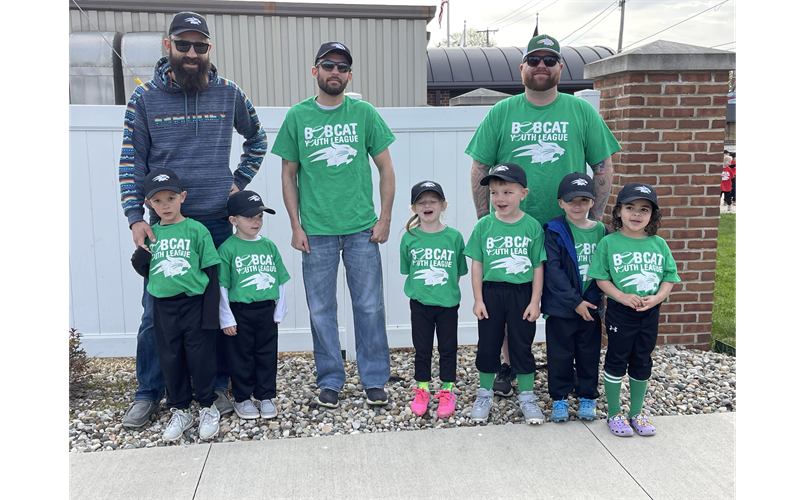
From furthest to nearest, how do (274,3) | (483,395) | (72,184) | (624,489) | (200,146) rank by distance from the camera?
(274,3), (72,184), (483,395), (200,146), (624,489)

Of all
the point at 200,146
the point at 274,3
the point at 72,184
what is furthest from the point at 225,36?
the point at 200,146

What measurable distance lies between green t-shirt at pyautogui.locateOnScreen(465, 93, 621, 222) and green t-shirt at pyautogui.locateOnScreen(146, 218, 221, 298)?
1.75m

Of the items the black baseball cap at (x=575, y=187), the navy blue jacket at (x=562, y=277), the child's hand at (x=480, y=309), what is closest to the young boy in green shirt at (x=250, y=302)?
the child's hand at (x=480, y=309)

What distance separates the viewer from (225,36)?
10219mm

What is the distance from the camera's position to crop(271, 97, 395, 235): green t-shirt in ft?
10.7

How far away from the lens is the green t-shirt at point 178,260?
2.95 metres

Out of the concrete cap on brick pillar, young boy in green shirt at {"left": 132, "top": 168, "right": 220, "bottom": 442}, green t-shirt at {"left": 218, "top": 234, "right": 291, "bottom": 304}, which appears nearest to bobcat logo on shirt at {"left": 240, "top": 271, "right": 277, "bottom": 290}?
green t-shirt at {"left": 218, "top": 234, "right": 291, "bottom": 304}

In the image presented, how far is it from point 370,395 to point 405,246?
0.94m

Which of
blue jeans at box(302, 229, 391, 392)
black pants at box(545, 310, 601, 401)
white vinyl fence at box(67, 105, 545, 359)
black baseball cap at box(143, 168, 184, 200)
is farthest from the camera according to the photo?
white vinyl fence at box(67, 105, 545, 359)

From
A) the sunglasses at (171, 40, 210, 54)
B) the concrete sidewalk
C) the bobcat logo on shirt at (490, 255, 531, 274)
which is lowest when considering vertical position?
the concrete sidewalk

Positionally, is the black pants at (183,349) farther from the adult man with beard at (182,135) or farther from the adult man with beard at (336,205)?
the adult man with beard at (336,205)

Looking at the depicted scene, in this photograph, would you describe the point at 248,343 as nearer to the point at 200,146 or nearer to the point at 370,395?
the point at 370,395

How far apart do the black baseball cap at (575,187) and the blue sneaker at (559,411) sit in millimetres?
1164

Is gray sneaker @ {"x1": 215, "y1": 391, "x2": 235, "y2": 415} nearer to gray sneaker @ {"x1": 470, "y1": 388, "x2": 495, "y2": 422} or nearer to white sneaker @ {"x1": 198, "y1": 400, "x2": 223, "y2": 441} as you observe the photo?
white sneaker @ {"x1": 198, "y1": 400, "x2": 223, "y2": 441}
